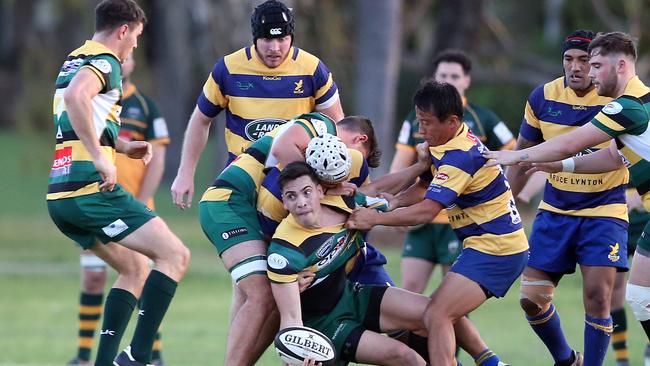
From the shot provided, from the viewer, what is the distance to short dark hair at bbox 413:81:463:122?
22.9 ft

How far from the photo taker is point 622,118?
279 inches

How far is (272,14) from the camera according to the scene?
302 inches

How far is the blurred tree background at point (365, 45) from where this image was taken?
20641mm

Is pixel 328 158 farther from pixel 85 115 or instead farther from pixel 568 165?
pixel 568 165

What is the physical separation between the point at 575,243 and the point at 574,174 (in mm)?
463

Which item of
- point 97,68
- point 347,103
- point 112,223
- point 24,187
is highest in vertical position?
point 97,68

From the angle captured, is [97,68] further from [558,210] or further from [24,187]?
[24,187]

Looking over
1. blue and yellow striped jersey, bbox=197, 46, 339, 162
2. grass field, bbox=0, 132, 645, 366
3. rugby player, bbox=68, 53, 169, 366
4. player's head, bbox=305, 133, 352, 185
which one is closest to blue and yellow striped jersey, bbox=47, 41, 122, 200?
blue and yellow striped jersey, bbox=197, 46, 339, 162

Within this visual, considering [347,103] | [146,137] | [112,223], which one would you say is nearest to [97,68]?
[112,223]

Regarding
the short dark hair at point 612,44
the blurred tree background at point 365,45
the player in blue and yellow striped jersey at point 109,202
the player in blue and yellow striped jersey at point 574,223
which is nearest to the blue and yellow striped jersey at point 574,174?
the player in blue and yellow striped jersey at point 574,223

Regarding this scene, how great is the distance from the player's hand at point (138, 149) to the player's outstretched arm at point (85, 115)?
0.58m

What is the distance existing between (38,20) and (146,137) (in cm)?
3720

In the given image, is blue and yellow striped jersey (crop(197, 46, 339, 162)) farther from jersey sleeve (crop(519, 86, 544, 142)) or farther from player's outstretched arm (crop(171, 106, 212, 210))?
jersey sleeve (crop(519, 86, 544, 142))

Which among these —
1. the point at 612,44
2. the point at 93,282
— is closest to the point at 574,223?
the point at 612,44
